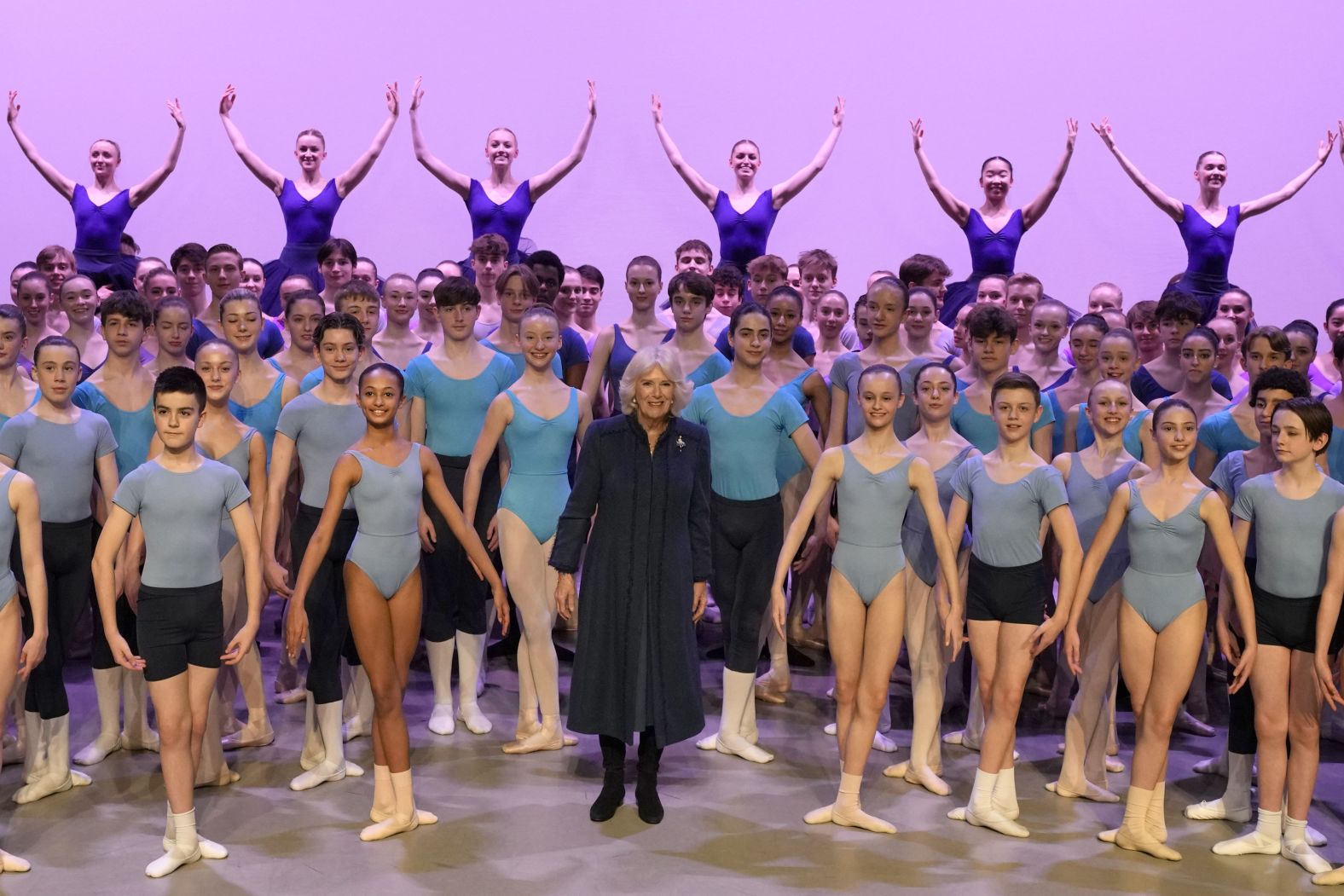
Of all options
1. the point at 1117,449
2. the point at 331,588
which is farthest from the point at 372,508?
the point at 1117,449

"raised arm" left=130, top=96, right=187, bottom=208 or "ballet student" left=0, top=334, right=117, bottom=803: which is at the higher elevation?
"raised arm" left=130, top=96, right=187, bottom=208

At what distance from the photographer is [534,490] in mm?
4680

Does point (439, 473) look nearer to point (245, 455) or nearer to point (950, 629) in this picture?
point (245, 455)

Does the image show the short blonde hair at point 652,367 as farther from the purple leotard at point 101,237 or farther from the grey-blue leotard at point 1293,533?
the purple leotard at point 101,237

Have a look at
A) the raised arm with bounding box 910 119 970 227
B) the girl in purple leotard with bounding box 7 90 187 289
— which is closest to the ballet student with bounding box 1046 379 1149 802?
the raised arm with bounding box 910 119 970 227

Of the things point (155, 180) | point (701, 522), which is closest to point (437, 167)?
point (155, 180)

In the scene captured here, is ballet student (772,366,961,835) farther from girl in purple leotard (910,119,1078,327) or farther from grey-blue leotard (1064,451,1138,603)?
girl in purple leotard (910,119,1078,327)

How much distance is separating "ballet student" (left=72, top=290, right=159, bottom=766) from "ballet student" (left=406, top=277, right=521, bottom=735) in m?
0.89

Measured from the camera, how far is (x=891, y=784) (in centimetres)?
453

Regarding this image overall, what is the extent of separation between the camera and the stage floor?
377cm

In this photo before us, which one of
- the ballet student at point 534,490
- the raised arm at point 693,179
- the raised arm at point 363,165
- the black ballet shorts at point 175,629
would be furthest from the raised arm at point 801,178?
the black ballet shorts at point 175,629

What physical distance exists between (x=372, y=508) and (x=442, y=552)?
89 cm

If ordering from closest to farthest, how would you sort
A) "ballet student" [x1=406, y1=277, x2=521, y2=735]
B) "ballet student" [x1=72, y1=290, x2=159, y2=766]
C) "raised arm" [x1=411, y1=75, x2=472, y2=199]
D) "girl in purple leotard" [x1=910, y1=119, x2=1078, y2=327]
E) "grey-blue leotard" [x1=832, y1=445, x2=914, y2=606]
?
"grey-blue leotard" [x1=832, y1=445, x2=914, y2=606] < "ballet student" [x1=72, y1=290, x2=159, y2=766] < "ballet student" [x1=406, y1=277, x2=521, y2=735] < "girl in purple leotard" [x1=910, y1=119, x2=1078, y2=327] < "raised arm" [x1=411, y1=75, x2=472, y2=199]

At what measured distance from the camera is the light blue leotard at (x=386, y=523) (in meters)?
4.00
